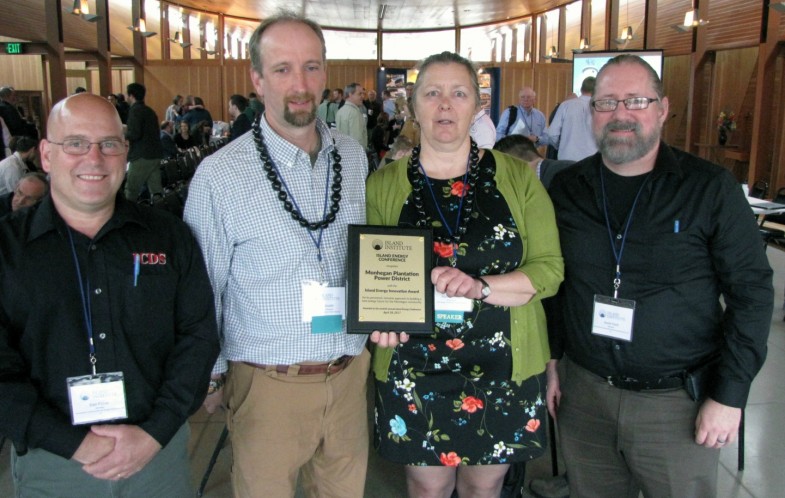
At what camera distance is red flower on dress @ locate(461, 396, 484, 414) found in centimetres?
189

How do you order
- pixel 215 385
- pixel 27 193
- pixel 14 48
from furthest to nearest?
pixel 14 48 → pixel 27 193 → pixel 215 385

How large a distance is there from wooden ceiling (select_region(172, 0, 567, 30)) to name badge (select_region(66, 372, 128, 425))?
16907mm

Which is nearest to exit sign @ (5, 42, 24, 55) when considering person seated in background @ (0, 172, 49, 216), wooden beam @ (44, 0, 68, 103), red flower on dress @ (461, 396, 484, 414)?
wooden beam @ (44, 0, 68, 103)

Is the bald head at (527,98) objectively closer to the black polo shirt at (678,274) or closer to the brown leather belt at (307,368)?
the black polo shirt at (678,274)

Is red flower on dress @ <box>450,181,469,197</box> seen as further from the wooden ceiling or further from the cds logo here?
the wooden ceiling

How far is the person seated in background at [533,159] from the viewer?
11.2ft

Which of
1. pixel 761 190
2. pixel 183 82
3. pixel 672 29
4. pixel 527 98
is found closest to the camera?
pixel 761 190

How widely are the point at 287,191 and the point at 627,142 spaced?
1.02 meters

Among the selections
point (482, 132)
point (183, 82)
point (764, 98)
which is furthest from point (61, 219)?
point (183, 82)

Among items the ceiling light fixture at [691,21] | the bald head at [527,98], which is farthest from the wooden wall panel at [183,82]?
the ceiling light fixture at [691,21]

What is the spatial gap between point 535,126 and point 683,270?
7951 millimetres

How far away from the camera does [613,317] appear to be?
5.99 ft

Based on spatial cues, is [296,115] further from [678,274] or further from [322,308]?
[678,274]

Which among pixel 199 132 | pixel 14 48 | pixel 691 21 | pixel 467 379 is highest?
pixel 691 21
